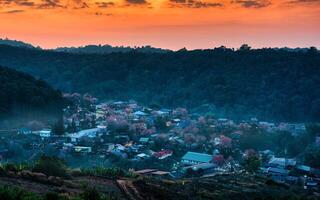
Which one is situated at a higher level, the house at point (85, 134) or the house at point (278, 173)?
the house at point (85, 134)

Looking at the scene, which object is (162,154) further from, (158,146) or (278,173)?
(278,173)

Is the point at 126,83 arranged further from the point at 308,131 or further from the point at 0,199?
the point at 0,199

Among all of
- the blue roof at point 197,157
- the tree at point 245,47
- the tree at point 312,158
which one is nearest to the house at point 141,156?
the blue roof at point 197,157

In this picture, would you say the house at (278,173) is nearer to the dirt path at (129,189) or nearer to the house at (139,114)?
the dirt path at (129,189)

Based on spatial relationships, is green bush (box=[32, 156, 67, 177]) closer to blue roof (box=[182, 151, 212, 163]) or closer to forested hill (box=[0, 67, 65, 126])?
blue roof (box=[182, 151, 212, 163])

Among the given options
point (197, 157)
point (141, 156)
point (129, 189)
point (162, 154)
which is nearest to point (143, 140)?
point (162, 154)

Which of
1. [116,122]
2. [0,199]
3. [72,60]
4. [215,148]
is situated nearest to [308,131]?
[215,148]
